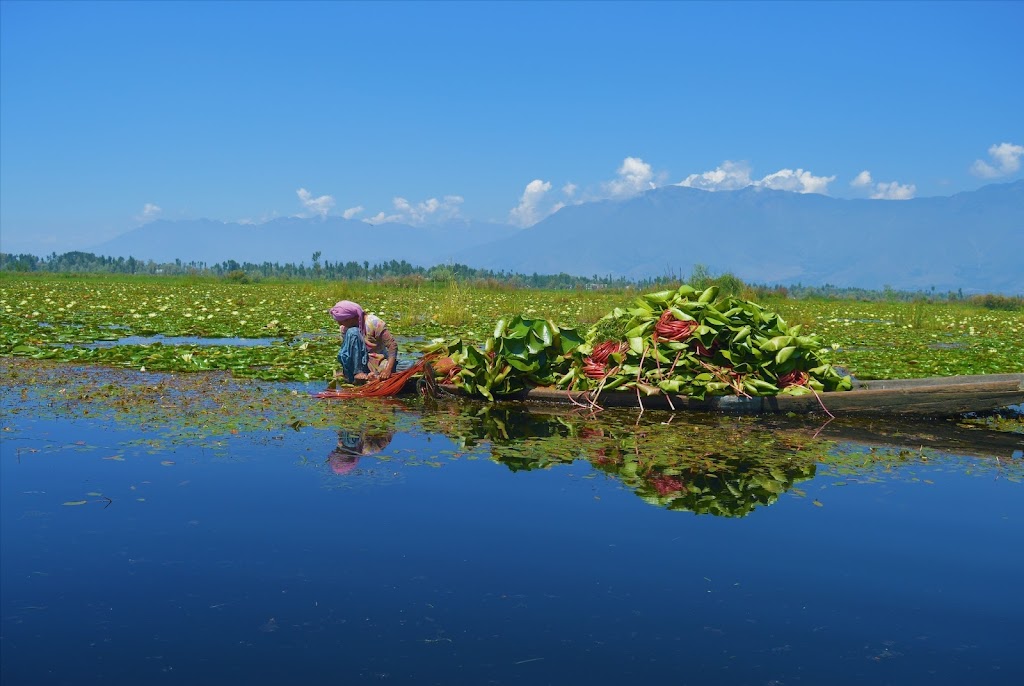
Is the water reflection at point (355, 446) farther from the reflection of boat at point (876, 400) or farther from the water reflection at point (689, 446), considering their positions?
the reflection of boat at point (876, 400)

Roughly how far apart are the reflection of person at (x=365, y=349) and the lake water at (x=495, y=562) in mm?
2288

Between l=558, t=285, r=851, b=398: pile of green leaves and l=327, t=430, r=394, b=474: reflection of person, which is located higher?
l=558, t=285, r=851, b=398: pile of green leaves

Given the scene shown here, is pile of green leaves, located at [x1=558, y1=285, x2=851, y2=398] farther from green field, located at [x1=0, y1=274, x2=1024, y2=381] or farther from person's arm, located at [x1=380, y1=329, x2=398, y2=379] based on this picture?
green field, located at [x1=0, y1=274, x2=1024, y2=381]

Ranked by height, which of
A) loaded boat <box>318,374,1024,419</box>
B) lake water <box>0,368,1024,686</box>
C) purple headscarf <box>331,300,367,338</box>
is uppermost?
purple headscarf <box>331,300,367,338</box>

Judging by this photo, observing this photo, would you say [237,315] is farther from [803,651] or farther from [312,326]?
[803,651]

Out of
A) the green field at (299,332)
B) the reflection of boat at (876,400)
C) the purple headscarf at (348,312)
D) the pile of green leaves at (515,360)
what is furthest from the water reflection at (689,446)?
the green field at (299,332)

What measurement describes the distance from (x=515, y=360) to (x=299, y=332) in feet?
27.5

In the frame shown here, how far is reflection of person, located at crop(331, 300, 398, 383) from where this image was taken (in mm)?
9555

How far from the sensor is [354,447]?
7.03 meters

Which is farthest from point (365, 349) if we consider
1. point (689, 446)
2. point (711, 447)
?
point (711, 447)

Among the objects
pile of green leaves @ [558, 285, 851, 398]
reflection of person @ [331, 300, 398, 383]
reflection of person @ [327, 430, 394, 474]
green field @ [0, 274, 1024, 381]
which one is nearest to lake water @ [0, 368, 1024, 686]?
reflection of person @ [327, 430, 394, 474]

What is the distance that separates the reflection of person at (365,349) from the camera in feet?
31.3

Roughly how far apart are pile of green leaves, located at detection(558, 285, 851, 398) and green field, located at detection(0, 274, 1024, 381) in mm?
2513

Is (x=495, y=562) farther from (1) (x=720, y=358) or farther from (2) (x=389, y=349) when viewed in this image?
(2) (x=389, y=349)
